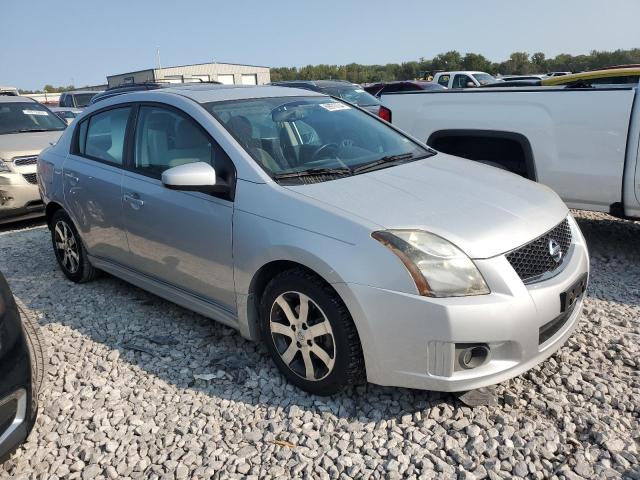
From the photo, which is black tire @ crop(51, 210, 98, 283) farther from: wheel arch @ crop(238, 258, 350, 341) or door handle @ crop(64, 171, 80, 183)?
wheel arch @ crop(238, 258, 350, 341)

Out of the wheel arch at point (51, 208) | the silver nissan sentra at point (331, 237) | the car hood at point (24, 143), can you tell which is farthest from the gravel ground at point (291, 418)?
the car hood at point (24, 143)

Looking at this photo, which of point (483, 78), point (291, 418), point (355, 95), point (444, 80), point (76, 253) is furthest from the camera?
point (483, 78)

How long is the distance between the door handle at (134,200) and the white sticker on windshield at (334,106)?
1.45m

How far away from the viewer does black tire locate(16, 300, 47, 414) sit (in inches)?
96.2

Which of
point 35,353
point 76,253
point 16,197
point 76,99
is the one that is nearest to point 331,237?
point 35,353

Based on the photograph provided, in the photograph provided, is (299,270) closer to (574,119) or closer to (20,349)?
(20,349)

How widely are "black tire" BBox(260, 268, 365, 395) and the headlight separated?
40 cm

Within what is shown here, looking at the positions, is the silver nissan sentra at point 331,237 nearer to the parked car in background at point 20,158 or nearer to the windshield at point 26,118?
the parked car in background at point 20,158

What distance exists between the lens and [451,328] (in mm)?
2395

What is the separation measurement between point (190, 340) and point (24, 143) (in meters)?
5.26

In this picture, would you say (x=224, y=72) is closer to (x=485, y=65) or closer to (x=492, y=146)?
(x=485, y=65)

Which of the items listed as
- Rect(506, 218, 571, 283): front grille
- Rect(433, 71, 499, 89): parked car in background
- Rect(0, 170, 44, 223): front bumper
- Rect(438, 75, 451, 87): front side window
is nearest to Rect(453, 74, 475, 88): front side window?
Rect(433, 71, 499, 89): parked car in background

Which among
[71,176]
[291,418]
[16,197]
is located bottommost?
[291,418]

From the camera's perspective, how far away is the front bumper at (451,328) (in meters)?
2.41
